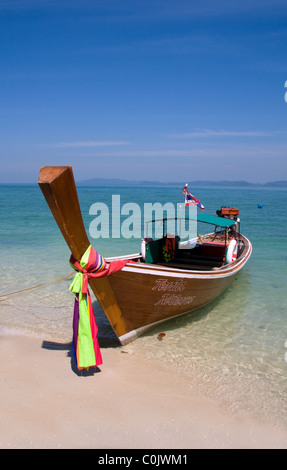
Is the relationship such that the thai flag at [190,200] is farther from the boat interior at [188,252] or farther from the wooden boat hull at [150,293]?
the wooden boat hull at [150,293]

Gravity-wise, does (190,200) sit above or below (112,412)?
above

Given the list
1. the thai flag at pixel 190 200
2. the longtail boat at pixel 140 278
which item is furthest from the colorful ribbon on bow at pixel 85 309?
the thai flag at pixel 190 200

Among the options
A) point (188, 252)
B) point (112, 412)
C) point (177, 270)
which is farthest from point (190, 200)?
point (112, 412)

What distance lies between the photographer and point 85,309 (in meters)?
5.59

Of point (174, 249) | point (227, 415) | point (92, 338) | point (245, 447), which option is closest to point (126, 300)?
point (92, 338)

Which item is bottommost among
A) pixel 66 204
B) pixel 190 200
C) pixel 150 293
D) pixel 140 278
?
pixel 150 293

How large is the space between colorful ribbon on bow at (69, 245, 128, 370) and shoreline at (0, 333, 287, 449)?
1.61ft

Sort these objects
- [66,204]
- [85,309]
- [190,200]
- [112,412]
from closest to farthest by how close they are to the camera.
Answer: [66,204], [112,412], [85,309], [190,200]

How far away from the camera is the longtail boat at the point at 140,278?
458cm

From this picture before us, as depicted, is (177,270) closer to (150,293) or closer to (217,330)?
(150,293)

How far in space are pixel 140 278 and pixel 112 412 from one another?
2423mm

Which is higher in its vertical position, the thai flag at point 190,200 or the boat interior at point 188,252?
the thai flag at point 190,200

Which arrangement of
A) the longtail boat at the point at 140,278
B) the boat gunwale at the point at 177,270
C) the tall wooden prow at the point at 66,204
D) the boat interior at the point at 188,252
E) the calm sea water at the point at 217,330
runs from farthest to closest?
the boat interior at the point at 188,252 < the boat gunwale at the point at 177,270 < the calm sea water at the point at 217,330 < the longtail boat at the point at 140,278 < the tall wooden prow at the point at 66,204

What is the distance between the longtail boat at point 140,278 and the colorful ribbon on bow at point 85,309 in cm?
17
